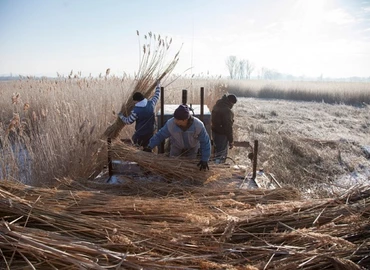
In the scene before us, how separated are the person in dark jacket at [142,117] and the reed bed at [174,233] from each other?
213 cm

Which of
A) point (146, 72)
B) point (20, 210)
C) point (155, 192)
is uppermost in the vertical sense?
point (146, 72)

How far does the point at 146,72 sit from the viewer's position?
437 centimetres

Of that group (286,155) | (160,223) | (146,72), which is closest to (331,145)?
(286,155)

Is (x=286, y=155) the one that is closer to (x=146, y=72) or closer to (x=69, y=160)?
(x=146, y=72)

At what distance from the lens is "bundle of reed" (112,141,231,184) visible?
9.33ft

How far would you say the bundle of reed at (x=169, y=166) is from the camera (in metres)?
2.84

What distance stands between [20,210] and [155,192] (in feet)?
3.82

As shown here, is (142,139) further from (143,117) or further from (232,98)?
(232,98)

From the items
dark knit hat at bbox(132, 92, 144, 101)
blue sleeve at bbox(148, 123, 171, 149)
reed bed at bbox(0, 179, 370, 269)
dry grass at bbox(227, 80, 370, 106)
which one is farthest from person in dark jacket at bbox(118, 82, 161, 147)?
dry grass at bbox(227, 80, 370, 106)

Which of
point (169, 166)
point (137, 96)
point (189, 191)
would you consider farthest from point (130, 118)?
point (189, 191)

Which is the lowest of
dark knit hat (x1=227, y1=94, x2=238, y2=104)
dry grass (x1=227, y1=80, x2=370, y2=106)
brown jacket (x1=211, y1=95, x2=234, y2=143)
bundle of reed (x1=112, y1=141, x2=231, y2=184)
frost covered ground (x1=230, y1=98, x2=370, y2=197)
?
frost covered ground (x1=230, y1=98, x2=370, y2=197)

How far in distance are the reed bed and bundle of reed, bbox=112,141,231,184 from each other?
75 centimetres

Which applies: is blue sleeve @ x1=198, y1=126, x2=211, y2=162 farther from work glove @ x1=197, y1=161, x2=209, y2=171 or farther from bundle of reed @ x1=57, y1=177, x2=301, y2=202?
bundle of reed @ x1=57, y1=177, x2=301, y2=202

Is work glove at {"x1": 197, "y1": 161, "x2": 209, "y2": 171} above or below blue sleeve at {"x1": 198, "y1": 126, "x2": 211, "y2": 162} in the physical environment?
below
